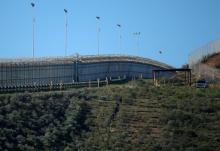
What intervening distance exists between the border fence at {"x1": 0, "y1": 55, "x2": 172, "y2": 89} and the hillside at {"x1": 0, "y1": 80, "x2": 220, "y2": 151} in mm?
6547

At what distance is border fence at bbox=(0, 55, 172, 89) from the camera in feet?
241

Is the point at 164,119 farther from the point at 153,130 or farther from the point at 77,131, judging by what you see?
the point at 77,131

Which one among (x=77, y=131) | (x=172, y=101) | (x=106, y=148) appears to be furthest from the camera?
(x=172, y=101)

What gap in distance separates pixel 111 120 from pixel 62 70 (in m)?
17.8

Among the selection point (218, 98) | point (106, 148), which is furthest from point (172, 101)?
point (106, 148)

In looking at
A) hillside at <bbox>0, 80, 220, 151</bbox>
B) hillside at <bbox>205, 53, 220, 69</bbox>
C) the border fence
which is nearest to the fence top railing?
the border fence

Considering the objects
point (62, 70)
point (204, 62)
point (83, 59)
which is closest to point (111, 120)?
point (62, 70)

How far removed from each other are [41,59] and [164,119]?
18809 mm

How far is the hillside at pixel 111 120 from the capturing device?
5650cm

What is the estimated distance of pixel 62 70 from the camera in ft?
260

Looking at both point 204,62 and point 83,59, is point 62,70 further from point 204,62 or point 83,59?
point 204,62

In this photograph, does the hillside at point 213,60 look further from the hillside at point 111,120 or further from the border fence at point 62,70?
the hillside at point 111,120

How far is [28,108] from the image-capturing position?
61.6 meters

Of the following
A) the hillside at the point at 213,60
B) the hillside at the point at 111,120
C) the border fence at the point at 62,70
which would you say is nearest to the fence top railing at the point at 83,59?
the border fence at the point at 62,70
